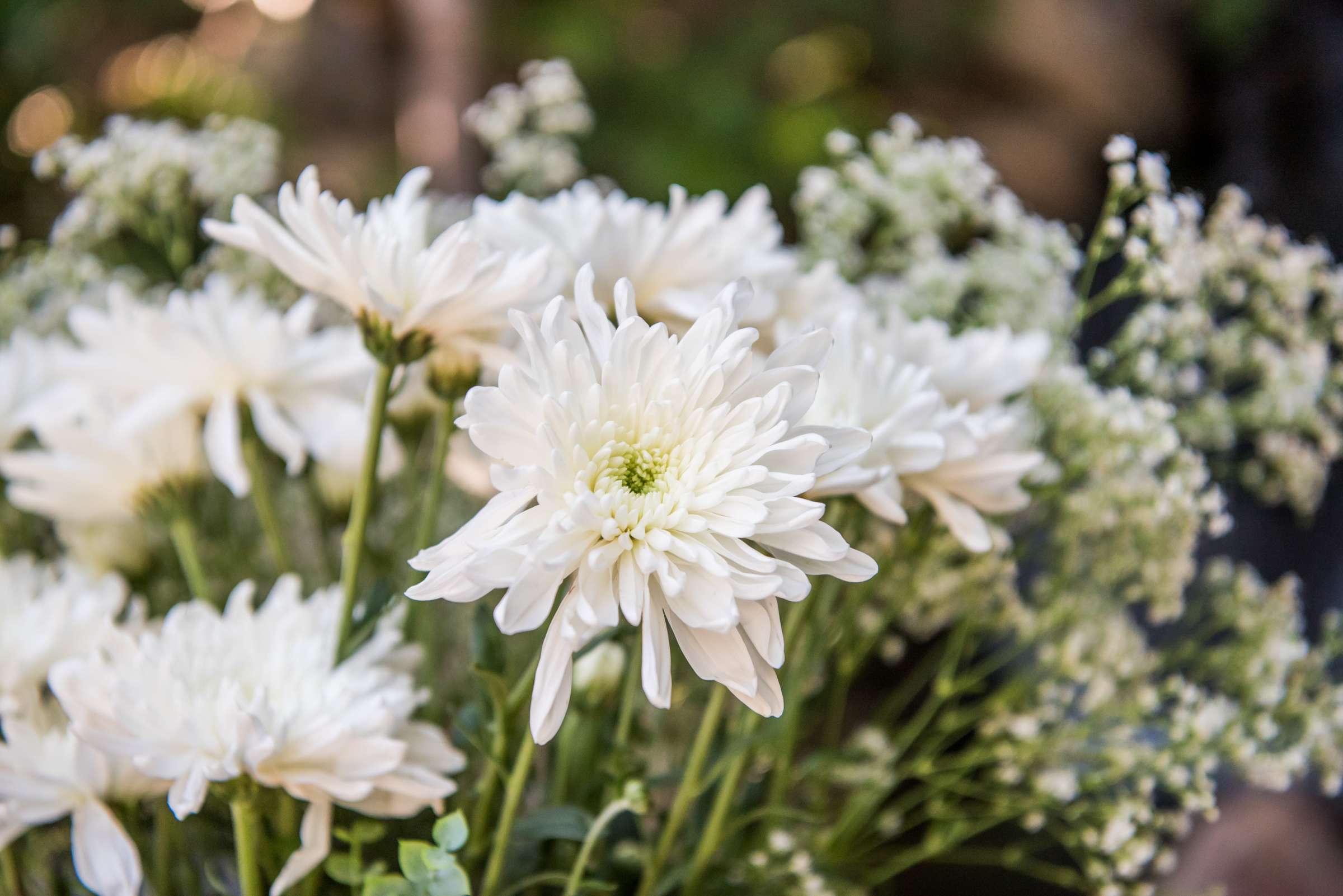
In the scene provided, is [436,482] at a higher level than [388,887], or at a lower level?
higher

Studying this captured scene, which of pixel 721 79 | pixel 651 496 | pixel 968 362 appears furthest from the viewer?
pixel 721 79

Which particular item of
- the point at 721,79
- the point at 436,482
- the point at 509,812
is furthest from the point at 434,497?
the point at 721,79

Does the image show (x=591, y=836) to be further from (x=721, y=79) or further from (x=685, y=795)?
(x=721, y=79)

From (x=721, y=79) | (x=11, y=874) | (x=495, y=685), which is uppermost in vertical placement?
(x=721, y=79)

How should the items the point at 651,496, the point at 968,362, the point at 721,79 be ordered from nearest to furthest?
the point at 651,496 < the point at 968,362 < the point at 721,79

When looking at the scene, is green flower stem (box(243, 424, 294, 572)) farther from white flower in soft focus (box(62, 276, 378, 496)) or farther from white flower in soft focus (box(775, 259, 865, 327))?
white flower in soft focus (box(775, 259, 865, 327))

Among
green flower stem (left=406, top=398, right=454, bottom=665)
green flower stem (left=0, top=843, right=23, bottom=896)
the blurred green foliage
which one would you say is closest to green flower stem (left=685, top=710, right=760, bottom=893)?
green flower stem (left=406, top=398, right=454, bottom=665)
